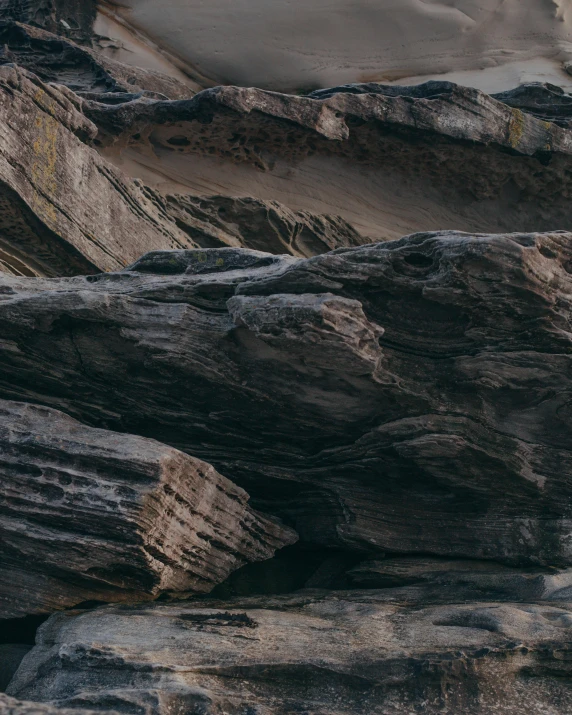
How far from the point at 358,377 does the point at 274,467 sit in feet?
10.1

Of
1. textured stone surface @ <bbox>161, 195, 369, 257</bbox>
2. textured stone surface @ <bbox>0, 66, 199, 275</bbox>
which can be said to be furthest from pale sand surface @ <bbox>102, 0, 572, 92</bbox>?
textured stone surface @ <bbox>0, 66, 199, 275</bbox>

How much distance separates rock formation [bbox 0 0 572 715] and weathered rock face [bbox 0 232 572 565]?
47 millimetres

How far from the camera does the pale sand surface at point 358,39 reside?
36.6 meters

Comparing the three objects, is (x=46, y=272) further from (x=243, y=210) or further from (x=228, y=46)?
(x=228, y=46)

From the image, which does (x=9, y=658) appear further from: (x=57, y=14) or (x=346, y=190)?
(x=57, y=14)

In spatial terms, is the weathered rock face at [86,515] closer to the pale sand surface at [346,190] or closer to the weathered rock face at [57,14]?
the pale sand surface at [346,190]

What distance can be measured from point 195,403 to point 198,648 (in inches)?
213

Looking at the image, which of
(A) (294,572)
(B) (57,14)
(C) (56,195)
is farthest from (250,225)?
(B) (57,14)

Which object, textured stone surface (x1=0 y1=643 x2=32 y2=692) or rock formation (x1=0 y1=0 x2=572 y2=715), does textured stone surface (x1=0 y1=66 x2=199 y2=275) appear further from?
textured stone surface (x1=0 y1=643 x2=32 y2=692)

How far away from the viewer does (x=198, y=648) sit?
39.9 ft

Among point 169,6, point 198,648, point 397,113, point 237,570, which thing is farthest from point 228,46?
point 198,648

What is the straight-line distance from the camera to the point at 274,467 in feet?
55.2

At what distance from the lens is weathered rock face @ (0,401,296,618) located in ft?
45.1

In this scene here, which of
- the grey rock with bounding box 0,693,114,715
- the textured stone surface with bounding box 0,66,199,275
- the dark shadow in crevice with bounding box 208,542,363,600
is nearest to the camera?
the grey rock with bounding box 0,693,114,715
